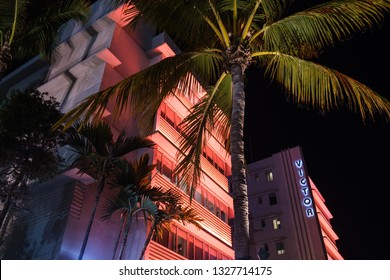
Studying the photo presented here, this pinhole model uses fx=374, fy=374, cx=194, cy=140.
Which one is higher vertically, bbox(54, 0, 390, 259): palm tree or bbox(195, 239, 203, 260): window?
bbox(195, 239, 203, 260): window

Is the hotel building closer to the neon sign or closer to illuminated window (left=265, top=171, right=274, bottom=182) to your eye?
the neon sign

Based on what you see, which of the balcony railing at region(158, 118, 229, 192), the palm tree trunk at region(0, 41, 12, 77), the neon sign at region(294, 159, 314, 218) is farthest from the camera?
the neon sign at region(294, 159, 314, 218)

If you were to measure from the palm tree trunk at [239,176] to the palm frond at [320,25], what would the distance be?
1.63 metres

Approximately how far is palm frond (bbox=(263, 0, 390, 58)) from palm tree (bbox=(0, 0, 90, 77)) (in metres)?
6.95

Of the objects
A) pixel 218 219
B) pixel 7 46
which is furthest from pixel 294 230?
pixel 7 46

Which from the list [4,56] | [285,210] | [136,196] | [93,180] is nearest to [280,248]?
[285,210]


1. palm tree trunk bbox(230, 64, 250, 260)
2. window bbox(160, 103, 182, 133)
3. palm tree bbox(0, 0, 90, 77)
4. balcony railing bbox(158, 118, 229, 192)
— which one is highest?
window bbox(160, 103, 182, 133)

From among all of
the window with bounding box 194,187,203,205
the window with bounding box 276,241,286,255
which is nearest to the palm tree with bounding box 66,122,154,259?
the window with bounding box 194,187,203,205

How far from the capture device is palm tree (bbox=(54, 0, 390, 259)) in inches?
287

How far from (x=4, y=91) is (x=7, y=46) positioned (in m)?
19.4

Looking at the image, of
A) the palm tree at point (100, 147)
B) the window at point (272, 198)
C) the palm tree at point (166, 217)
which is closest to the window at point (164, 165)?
the palm tree at point (166, 217)

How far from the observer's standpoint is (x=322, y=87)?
319 inches

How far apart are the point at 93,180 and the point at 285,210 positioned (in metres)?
29.1

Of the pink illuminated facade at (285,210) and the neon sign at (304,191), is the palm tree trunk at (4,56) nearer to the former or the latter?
the pink illuminated facade at (285,210)
